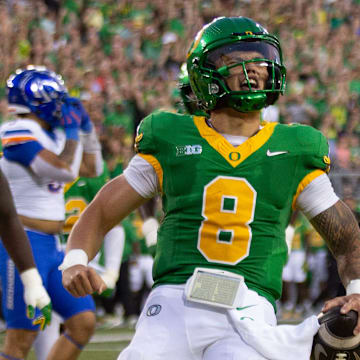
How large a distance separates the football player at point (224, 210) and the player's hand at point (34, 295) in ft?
2.37

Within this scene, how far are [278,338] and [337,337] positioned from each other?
0.18 metres

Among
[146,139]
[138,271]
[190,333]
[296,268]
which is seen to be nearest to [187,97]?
[146,139]

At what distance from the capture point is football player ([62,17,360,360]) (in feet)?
9.14

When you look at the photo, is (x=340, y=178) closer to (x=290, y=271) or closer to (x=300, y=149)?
(x=290, y=271)

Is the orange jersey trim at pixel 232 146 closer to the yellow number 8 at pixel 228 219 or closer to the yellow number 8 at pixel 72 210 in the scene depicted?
the yellow number 8 at pixel 228 219

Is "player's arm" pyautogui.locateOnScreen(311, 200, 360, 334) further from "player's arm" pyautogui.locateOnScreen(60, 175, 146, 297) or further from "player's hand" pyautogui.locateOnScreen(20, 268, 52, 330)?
"player's hand" pyautogui.locateOnScreen(20, 268, 52, 330)

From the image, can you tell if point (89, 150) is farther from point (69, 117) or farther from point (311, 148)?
point (311, 148)

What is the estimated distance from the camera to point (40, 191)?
205 inches

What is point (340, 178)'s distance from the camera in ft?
31.6

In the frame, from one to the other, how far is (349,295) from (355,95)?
950 centimetres

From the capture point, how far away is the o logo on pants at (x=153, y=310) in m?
2.87

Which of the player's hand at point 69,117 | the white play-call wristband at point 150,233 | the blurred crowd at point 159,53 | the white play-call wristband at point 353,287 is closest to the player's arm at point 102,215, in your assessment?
the white play-call wristband at point 353,287

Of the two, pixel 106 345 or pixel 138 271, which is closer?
pixel 106 345

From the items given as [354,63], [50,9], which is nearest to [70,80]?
[50,9]
